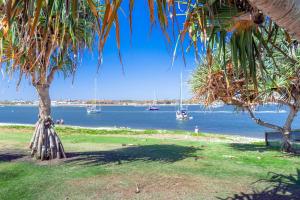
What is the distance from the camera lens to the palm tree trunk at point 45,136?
10828 mm

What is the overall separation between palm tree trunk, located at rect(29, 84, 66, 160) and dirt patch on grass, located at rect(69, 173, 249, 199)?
9.42 feet

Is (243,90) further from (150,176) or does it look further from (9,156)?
(9,156)

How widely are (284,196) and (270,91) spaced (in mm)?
5678

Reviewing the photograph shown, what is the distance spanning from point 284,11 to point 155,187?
597 cm

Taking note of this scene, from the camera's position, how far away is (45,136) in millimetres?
11031

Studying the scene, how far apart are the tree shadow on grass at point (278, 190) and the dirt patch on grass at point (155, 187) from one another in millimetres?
338

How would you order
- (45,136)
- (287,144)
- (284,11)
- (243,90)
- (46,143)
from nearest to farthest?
(284,11), (46,143), (45,136), (243,90), (287,144)

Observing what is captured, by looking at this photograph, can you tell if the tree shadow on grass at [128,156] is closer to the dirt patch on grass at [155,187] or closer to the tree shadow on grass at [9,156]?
the tree shadow on grass at [9,156]

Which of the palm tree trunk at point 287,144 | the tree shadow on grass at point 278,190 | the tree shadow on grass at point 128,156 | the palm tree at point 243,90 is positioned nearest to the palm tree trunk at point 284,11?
the tree shadow on grass at point 278,190

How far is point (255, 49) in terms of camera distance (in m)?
3.60

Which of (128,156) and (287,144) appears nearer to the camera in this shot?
(128,156)

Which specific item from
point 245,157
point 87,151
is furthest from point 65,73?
point 245,157

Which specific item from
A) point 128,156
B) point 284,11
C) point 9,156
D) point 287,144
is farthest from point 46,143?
point 284,11

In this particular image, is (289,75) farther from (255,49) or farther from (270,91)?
(255,49)
